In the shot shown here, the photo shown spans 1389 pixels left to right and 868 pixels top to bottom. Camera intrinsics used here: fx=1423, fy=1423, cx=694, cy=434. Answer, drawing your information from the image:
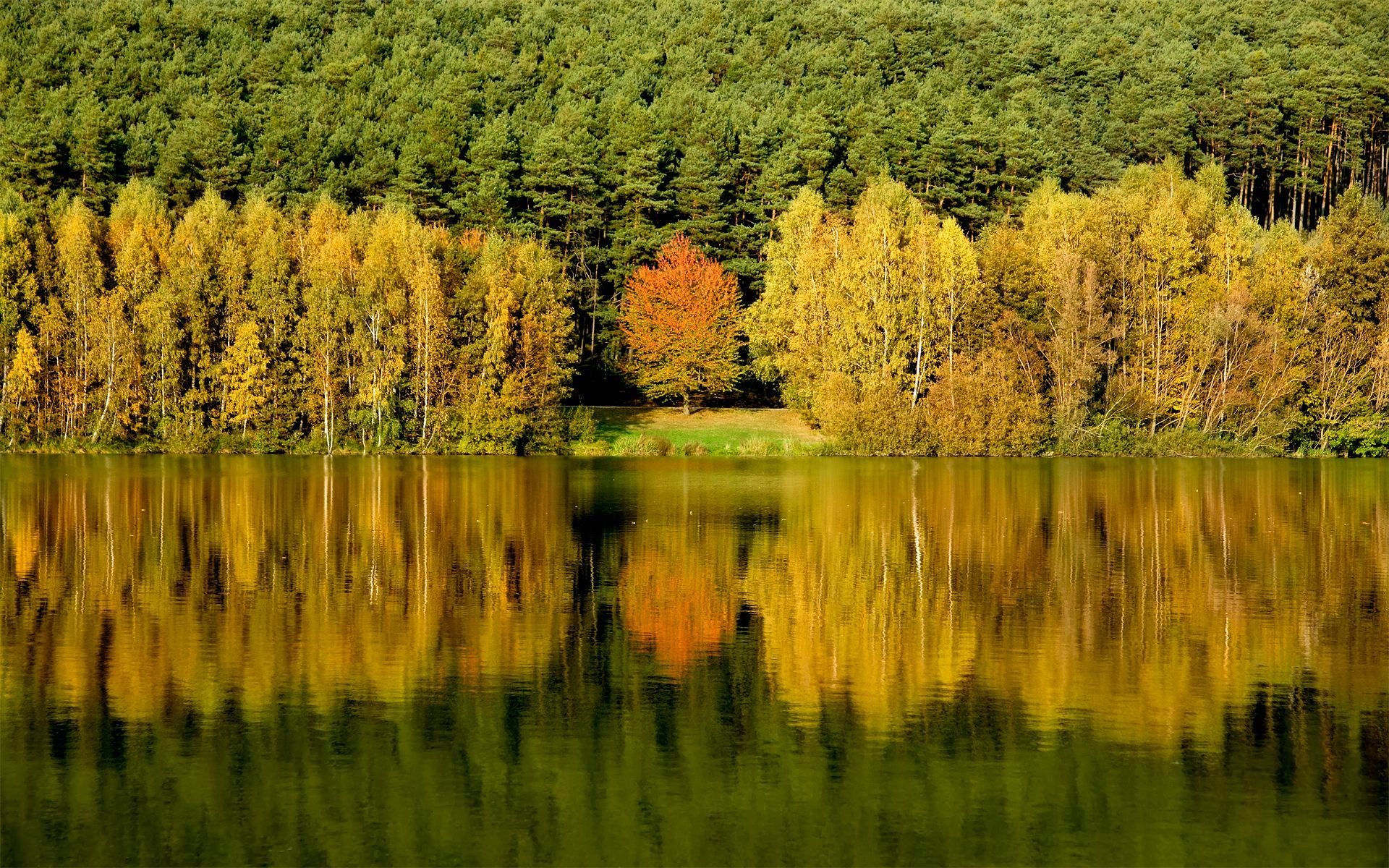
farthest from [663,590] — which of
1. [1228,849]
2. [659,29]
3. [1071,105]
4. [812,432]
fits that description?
[659,29]

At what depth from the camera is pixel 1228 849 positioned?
484 inches

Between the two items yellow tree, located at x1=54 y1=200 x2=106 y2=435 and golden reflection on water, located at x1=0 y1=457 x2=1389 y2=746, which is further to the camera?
yellow tree, located at x1=54 y1=200 x2=106 y2=435

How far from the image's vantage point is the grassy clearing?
246 ft

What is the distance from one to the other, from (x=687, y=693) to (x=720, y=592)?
25.6 feet

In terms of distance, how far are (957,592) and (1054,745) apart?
10.4 m

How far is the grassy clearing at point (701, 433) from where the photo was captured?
Result: 7488 cm

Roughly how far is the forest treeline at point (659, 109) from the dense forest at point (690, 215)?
40 centimetres

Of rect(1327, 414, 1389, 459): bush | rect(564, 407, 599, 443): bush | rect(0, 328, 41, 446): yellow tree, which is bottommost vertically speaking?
rect(1327, 414, 1389, 459): bush

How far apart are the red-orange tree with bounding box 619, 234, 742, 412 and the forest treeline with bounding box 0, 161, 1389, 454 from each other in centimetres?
696

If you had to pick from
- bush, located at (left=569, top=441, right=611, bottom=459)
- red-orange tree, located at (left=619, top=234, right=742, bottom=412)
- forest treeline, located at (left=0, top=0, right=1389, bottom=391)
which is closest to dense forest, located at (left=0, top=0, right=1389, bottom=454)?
forest treeline, located at (left=0, top=0, right=1389, bottom=391)

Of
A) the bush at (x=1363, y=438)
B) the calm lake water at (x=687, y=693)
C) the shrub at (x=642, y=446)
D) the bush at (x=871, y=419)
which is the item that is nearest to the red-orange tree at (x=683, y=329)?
the shrub at (x=642, y=446)

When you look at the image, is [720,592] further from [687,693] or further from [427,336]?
[427,336]

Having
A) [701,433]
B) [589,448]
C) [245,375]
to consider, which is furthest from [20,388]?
[701,433]

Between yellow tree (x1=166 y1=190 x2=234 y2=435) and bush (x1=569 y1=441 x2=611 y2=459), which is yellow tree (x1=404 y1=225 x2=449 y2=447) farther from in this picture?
yellow tree (x1=166 y1=190 x2=234 y2=435)
